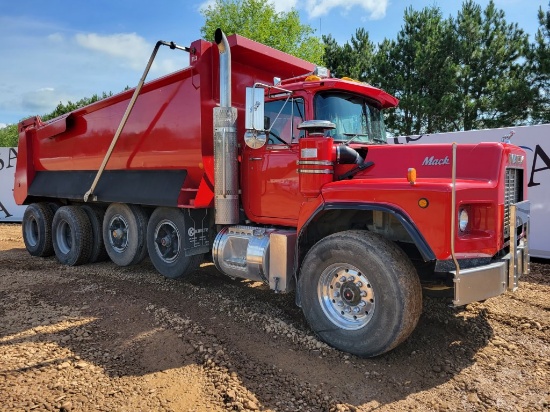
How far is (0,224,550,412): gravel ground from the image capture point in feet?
9.86

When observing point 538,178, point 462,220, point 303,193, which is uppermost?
point 538,178

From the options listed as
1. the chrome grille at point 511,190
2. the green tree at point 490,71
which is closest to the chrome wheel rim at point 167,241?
the chrome grille at point 511,190

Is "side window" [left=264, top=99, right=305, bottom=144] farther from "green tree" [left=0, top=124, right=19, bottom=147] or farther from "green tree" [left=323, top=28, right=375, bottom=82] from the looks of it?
"green tree" [left=0, top=124, right=19, bottom=147]

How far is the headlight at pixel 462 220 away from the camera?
3359mm

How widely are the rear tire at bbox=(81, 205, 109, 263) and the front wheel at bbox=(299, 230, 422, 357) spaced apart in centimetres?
491

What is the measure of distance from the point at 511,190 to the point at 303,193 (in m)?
1.96

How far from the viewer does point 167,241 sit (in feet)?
19.9

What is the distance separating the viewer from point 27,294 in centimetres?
561

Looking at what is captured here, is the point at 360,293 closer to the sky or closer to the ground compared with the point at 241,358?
closer to the sky

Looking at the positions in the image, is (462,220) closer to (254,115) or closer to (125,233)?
(254,115)

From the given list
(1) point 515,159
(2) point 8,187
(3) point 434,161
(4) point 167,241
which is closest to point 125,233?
(4) point 167,241

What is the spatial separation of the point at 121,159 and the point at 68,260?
249cm

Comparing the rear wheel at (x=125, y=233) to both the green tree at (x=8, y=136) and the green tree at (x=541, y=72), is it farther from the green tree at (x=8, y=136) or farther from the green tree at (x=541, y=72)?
the green tree at (x=8, y=136)

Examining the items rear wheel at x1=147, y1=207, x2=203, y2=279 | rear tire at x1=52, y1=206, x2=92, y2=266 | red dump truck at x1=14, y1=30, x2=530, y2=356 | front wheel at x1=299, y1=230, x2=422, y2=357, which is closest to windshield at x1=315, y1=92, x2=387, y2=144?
red dump truck at x1=14, y1=30, x2=530, y2=356
